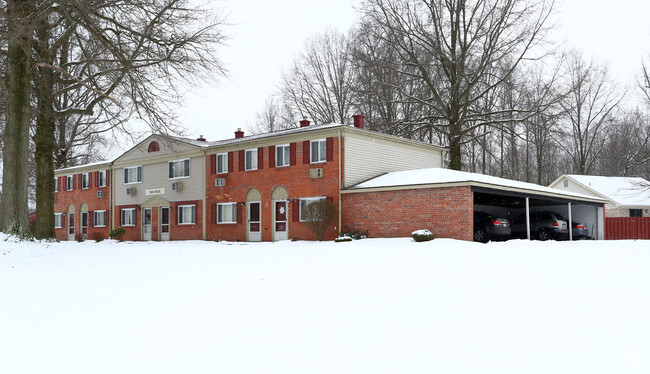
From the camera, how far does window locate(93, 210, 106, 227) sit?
38.2 meters

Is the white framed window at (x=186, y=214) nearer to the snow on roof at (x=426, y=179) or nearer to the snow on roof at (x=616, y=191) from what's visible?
the snow on roof at (x=426, y=179)

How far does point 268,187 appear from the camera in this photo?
28438mm

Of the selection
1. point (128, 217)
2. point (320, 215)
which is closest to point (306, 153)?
point (320, 215)

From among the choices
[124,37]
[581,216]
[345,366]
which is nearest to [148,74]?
[124,37]

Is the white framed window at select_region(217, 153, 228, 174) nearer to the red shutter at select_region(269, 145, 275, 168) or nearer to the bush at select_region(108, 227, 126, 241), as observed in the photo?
the red shutter at select_region(269, 145, 275, 168)

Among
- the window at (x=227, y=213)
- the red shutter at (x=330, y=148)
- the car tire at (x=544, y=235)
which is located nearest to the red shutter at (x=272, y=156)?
the window at (x=227, y=213)

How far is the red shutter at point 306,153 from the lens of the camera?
87.7 feet

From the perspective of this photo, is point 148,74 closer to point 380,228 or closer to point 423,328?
point 380,228

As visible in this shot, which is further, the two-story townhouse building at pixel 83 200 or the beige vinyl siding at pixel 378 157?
the two-story townhouse building at pixel 83 200

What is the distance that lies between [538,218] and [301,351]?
23.7 metres

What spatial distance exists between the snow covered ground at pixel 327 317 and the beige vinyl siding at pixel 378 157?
1161cm

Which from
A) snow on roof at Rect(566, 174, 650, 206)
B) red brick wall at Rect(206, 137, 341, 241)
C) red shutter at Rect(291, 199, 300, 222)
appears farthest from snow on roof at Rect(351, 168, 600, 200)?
snow on roof at Rect(566, 174, 650, 206)

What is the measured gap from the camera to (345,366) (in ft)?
18.3

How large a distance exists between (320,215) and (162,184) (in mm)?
13788
